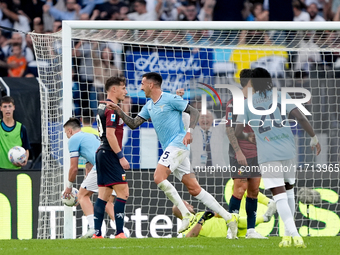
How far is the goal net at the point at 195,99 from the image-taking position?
8.76 metres

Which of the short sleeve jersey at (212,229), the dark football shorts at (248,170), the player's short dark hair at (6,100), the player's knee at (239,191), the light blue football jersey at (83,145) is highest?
the player's short dark hair at (6,100)

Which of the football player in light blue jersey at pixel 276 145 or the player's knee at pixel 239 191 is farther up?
the football player in light blue jersey at pixel 276 145

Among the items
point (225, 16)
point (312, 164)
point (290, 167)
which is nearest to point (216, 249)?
point (290, 167)

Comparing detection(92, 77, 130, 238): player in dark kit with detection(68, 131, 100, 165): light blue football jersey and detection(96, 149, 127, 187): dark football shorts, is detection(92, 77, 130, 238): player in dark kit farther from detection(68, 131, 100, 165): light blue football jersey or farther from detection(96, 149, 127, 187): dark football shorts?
detection(68, 131, 100, 165): light blue football jersey

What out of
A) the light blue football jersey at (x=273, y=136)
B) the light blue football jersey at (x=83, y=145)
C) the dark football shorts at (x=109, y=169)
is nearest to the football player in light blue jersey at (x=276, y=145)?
the light blue football jersey at (x=273, y=136)

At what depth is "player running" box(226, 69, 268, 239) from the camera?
7.39 metres

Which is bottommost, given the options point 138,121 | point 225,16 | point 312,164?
point 312,164

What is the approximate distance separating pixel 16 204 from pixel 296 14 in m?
7.32

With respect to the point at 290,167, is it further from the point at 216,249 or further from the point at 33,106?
the point at 33,106

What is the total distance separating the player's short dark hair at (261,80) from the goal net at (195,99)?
85.1 inches

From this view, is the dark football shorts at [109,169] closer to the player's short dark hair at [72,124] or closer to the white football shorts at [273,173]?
the player's short dark hair at [72,124]

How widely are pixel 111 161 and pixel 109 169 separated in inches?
3.9

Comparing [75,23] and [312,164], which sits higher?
[75,23]

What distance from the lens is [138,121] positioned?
7762 mm
